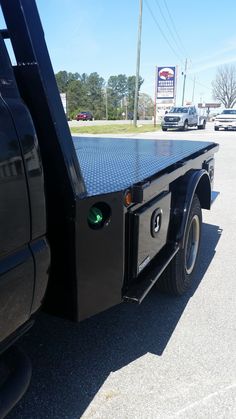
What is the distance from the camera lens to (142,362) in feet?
8.36

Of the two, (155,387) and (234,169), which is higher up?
(155,387)

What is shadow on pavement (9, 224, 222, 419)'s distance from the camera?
7.20ft

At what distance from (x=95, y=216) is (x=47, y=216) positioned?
0.80ft

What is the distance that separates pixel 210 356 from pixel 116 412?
82 cm

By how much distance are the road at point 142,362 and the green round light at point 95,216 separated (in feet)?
3.67

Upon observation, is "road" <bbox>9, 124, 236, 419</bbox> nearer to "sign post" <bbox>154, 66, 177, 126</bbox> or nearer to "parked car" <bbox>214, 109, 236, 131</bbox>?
"parked car" <bbox>214, 109, 236, 131</bbox>

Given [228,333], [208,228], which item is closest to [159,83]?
[208,228]

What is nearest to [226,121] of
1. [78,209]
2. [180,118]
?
[180,118]

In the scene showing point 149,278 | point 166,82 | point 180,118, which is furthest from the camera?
point 166,82

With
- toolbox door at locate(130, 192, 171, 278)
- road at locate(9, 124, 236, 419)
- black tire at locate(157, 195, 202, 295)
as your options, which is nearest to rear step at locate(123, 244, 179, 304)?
toolbox door at locate(130, 192, 171, 278)

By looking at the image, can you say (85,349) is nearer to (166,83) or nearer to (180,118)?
(180,118)

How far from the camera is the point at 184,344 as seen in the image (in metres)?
2.74

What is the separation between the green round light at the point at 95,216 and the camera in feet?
5.93

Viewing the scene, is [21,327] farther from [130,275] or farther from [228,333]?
[228,333]
